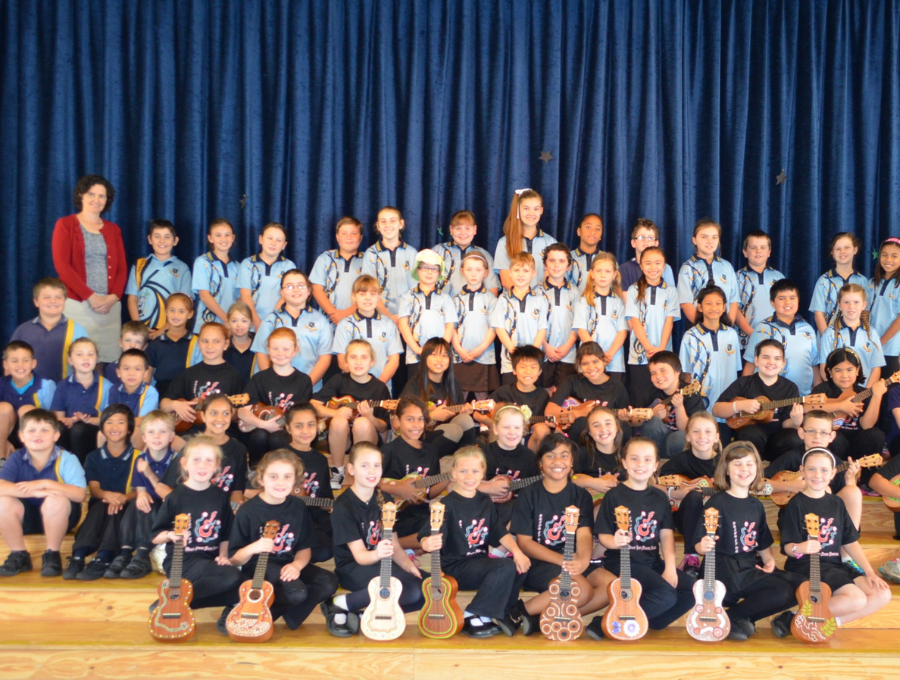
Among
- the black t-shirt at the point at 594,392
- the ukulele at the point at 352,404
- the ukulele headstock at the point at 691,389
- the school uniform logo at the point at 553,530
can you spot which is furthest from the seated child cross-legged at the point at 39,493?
the ukulele headstock at the point at 691,389

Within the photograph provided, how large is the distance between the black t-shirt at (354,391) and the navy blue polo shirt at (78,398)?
123 centimetres

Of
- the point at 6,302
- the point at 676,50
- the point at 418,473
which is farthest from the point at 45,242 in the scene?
the point at 676,50

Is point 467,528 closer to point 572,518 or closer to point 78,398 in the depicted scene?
point 572,518

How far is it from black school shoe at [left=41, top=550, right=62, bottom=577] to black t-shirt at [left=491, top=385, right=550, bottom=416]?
2.54 metres

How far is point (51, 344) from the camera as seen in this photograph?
17.2 feet

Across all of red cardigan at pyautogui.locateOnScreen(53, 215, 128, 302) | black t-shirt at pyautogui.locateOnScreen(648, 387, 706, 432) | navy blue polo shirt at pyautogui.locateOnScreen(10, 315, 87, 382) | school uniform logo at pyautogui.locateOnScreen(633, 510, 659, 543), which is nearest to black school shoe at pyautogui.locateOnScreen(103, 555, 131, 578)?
navy blue polo shirt at pyautogui.locateOnScreen(10, 315, 87, 382)

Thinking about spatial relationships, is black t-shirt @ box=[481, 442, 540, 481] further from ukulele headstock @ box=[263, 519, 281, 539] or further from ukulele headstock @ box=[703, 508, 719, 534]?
ukulele headstock @ box=[263, 519, 281, 539]

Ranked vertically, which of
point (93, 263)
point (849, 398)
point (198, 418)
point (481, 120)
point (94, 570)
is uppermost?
point (481, 120)

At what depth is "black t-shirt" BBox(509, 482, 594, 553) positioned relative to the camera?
4.12 meters

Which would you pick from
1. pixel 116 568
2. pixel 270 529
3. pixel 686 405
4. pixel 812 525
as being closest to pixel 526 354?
pixel 686 405

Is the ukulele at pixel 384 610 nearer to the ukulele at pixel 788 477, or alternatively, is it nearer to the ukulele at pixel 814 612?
the ukulele at pixel 814 612

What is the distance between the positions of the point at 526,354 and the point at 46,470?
9.01ft

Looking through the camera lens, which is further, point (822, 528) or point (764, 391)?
point (764, 391)

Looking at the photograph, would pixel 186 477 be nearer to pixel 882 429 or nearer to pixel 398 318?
pixel 398 318
